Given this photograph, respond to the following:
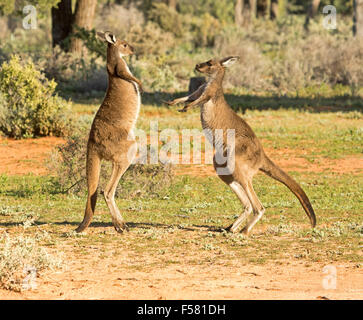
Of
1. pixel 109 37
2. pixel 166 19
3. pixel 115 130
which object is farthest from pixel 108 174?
pixel 166 19

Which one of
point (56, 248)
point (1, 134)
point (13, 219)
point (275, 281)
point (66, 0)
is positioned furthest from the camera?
point (66, 0)

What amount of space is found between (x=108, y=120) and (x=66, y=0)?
18.0 metres

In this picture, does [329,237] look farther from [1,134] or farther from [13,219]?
[1,134]

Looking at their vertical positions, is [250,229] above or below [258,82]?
above

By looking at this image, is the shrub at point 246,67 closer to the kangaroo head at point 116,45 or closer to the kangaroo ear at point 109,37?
the kangaroo head at point 116,45

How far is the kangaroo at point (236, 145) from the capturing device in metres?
8.86

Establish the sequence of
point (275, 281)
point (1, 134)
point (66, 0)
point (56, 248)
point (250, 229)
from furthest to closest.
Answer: point (66, 0), point (1, 134), point (250, 229), point (56, 248), point (275, 281)

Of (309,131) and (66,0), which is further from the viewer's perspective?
(66,0)

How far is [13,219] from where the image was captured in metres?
10.4

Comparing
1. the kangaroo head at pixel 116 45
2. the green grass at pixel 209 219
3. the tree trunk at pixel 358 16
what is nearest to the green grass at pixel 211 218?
the green grass at pixel 209 219

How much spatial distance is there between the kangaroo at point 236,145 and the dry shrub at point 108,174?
3902mm

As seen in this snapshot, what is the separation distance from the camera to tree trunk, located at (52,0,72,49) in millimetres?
26109

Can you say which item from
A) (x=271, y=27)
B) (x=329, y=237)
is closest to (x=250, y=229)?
(x=329, y=237)

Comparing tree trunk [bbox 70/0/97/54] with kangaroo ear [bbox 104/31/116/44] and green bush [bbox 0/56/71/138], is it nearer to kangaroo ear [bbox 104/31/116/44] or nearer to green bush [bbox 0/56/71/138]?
green bush [bbox 0/56/71/138]
